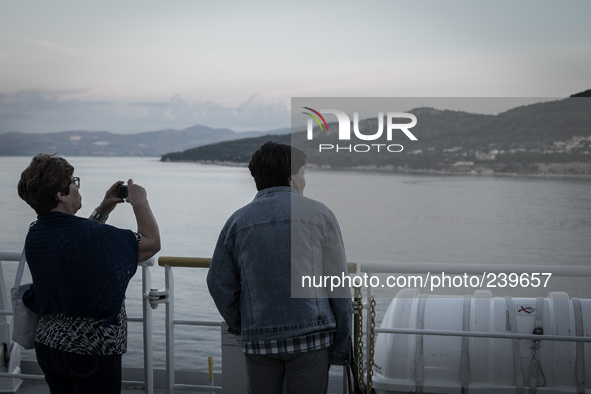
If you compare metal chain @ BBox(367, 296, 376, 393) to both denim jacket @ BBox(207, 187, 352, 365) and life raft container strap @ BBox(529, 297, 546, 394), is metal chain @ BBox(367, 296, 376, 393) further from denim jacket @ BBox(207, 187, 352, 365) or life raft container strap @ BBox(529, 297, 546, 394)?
life raft container strap @ BBox(529, 297, 546, 394)

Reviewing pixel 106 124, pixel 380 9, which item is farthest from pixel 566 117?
pixel 106 124

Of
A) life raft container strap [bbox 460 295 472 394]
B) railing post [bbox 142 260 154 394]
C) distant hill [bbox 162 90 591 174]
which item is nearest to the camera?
railing post [bbox 142 260 154 394]

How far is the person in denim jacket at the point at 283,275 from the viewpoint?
5.70ft

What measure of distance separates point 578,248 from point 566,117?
39.4ft

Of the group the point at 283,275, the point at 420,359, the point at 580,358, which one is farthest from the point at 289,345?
the point at 580,358

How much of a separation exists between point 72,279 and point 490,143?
2380 centimetres

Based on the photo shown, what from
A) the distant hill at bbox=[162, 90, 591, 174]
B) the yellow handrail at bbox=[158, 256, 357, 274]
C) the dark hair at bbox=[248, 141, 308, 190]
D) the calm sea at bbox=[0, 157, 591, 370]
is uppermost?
the distant hill at bbox=[162, 90, 591, 174]

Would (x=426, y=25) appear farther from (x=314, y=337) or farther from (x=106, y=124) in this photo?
(x=314, y=337)

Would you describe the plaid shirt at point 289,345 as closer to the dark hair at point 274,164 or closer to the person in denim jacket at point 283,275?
the person in denim jacket at point 283,275

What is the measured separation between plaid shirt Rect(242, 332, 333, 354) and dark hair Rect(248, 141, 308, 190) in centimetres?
40

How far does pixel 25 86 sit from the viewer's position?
1502 inches

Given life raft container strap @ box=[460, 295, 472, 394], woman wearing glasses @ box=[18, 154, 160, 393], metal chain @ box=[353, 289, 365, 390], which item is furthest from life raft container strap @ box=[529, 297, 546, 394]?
woman wearing glasses @ box=[18, 154, 160, 393]

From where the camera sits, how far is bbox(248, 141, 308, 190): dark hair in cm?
177

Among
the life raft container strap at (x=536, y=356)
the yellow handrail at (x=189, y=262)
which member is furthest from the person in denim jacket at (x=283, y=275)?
the life raft container strap at (x=536, y=356)
